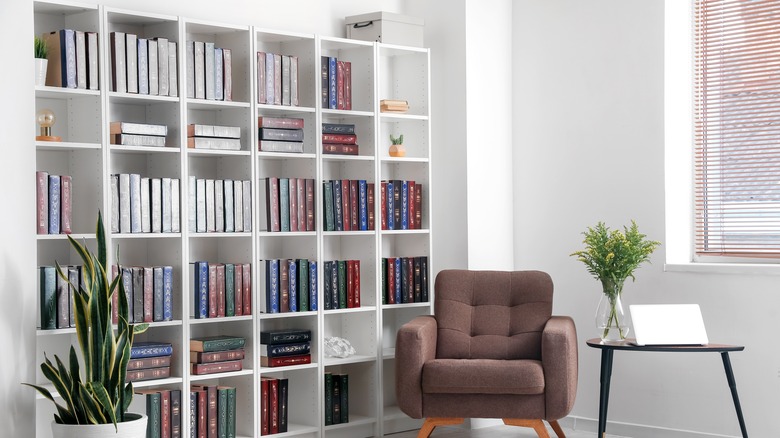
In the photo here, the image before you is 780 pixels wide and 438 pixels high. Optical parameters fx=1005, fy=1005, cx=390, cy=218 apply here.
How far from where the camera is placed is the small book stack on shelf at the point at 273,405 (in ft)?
16.4

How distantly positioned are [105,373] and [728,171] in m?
3.29

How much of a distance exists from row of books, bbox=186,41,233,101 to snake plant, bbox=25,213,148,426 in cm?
93

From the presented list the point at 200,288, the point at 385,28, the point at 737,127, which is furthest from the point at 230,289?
the point at 737,127

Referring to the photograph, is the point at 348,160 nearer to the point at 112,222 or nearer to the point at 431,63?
the point at 431,63

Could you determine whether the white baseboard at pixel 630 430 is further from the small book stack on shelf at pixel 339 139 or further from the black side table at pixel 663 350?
the small book stack on shelf at pixel 339 139

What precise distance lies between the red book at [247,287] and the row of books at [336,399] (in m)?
0.64

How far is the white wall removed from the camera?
16.6ft

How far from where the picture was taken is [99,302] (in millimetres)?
4062

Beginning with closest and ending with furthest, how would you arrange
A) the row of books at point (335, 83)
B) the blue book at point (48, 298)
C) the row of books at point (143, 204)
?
the blue book at point (48, 298) < the row of books at point (143, 204) < the row of books at point (335, 83)

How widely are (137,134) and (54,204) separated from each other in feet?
1.66

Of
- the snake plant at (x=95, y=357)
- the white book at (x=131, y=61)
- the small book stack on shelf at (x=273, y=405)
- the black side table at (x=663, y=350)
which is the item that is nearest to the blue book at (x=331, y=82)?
the white book at (x=131, y=61)

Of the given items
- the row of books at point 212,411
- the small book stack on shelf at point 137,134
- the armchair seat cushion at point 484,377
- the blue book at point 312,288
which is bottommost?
the row of books at point 212,411

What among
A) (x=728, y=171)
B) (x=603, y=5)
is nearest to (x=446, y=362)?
(x=728, y=171)

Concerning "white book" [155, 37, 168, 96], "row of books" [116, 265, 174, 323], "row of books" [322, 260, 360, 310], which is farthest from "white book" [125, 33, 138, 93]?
"row of books" [322, 260, 360, 310]
